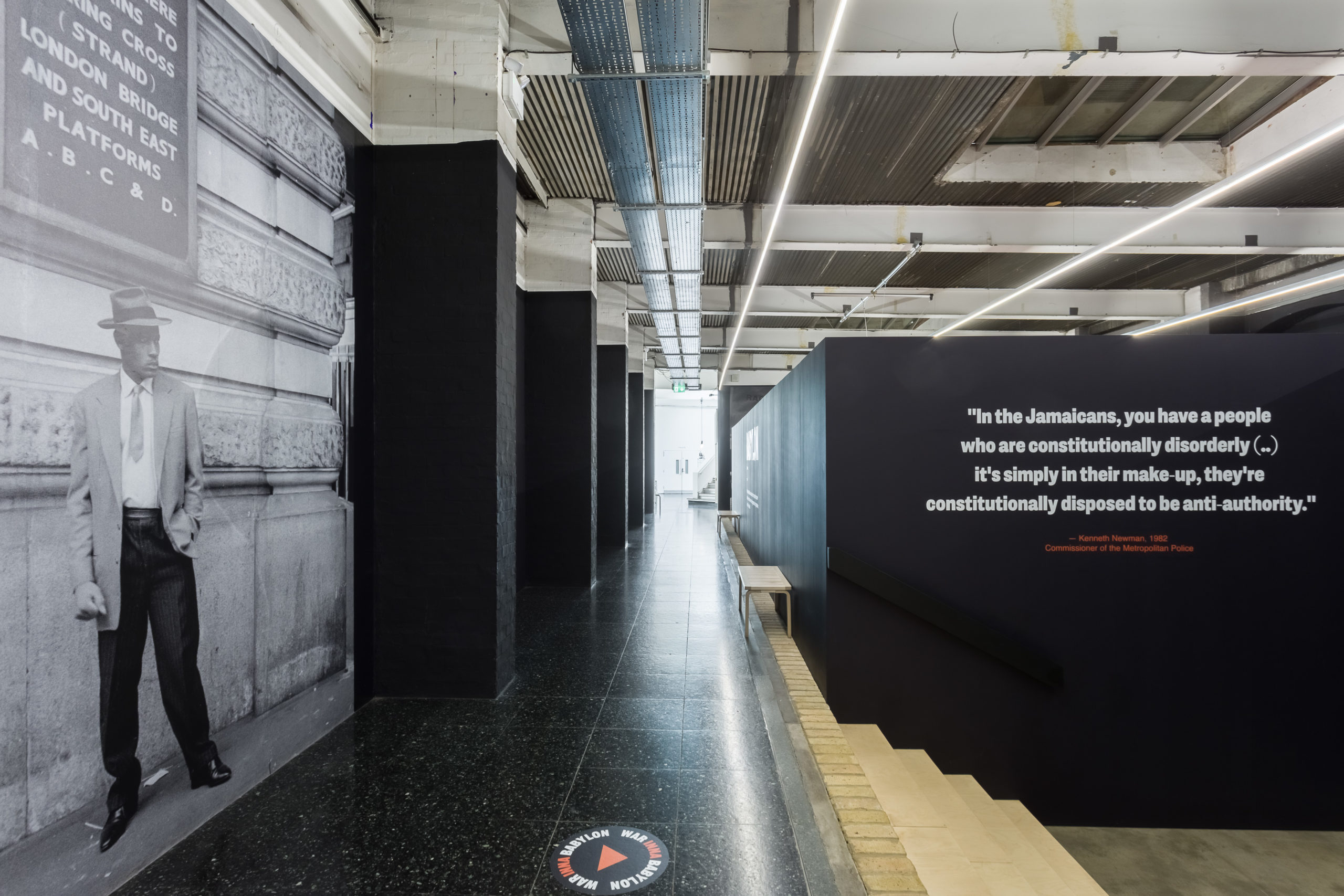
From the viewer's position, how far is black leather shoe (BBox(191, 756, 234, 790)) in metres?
2.53

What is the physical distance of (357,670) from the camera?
146 inches

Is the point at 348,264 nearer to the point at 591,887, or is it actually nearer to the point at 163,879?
the point at 163,879

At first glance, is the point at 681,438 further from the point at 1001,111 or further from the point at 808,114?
the point at 808,114

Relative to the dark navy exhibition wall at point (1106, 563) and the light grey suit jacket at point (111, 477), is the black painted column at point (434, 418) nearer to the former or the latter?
the light grey suit jacket at point (111, 477)

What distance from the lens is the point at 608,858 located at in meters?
2.37

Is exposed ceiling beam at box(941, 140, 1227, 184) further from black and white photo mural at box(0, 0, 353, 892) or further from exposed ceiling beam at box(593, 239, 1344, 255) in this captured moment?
black and white photo mural at box(0, 0, 353, 892)

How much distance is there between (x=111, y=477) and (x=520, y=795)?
1.98 meters

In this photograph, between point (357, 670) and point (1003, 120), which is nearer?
point (357, 670)

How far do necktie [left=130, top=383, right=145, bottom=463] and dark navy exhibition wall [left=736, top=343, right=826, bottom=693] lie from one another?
3463mm

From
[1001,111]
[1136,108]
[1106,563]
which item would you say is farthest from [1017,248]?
[1106,563]

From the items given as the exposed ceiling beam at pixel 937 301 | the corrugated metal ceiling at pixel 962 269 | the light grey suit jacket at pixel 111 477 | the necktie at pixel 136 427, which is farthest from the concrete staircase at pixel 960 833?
the exposed ceiling beam at pixel 937 301

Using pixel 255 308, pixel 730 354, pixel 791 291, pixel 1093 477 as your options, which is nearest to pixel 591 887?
pixel 255 308

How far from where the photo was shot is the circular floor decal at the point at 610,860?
2.22 metres

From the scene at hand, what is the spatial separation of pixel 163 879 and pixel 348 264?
2.88 m
